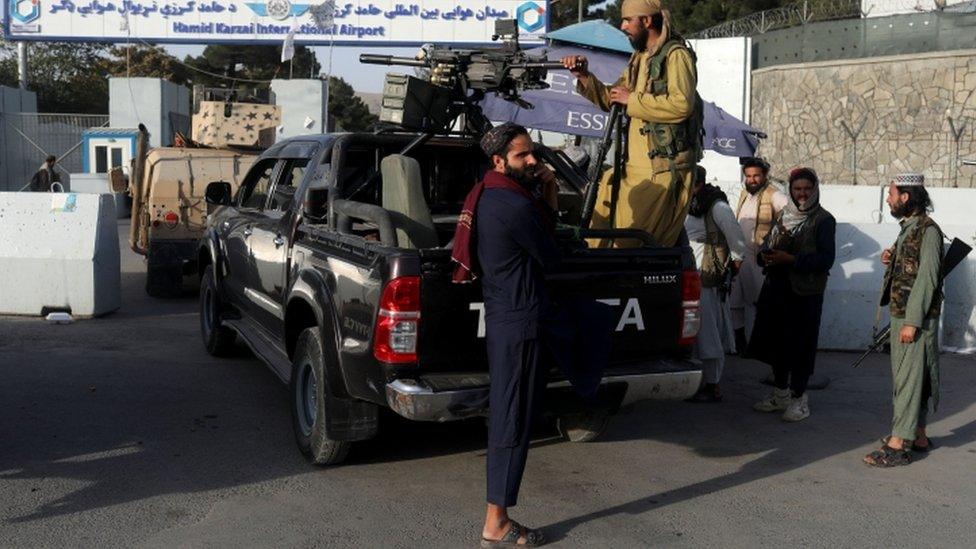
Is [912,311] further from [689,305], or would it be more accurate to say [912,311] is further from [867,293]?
[867,293]

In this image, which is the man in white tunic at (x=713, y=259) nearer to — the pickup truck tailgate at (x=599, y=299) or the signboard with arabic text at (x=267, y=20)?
the pickup truck tailgate at (x=599, y=299)

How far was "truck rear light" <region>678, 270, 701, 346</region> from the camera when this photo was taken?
5.46m

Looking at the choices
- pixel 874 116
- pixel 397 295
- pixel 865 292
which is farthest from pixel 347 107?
pixel 397 295

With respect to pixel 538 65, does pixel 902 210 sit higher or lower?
lower

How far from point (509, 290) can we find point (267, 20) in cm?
2776

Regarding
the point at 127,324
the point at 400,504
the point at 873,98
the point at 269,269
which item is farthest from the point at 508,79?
Result: the point at 873,98

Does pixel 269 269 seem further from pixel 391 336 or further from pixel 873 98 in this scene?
pixel 873 98

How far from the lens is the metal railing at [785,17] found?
25.2m

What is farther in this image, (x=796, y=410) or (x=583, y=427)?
(x=796, y=410)

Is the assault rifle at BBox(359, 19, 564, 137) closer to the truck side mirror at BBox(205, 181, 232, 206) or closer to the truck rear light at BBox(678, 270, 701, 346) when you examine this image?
the truck rear light at BBox(678, 270, 701, 346)

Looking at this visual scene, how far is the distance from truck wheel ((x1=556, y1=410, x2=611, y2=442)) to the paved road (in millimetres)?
85

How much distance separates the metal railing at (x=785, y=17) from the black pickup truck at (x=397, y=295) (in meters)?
20.3

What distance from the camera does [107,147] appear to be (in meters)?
28.7

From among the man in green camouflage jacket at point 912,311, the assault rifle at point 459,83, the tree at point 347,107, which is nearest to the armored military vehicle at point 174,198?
the assault rifle at point 459,83
